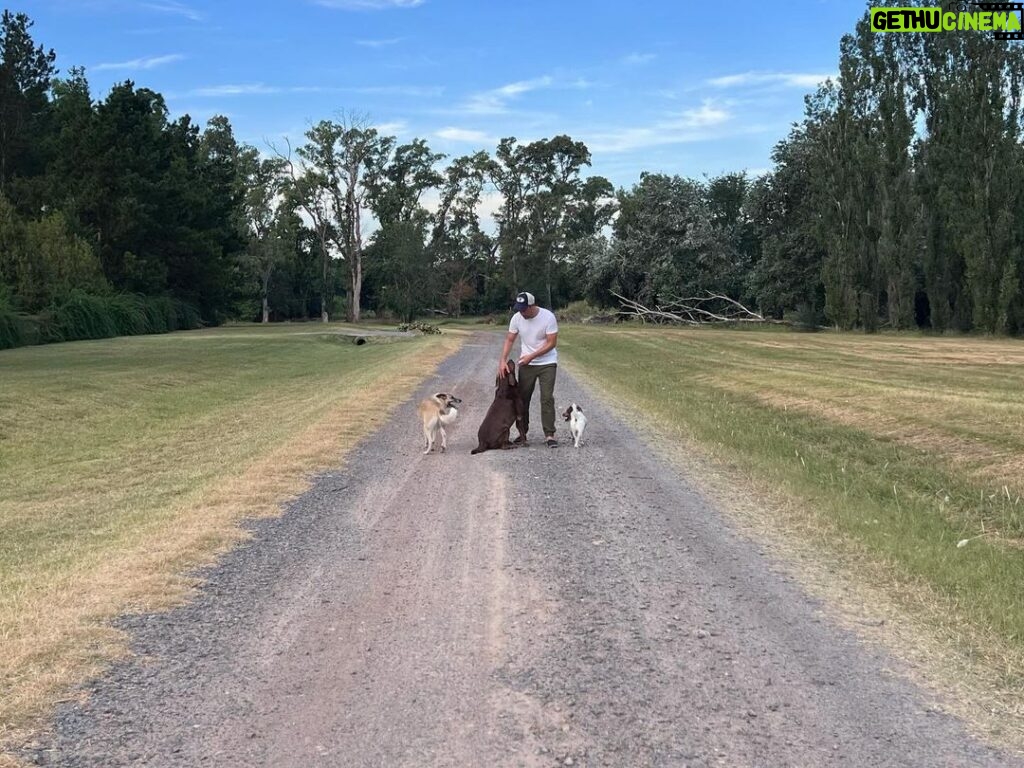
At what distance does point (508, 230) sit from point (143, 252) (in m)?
51.5

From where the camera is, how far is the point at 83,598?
195 inches

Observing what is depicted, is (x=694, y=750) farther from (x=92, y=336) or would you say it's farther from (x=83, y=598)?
(x=92, y=336)

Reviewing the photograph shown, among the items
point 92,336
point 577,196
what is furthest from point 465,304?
point 92,336

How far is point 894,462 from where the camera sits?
384 inches

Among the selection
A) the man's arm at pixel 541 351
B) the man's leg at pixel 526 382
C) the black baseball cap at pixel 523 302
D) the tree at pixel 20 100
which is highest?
the tree at pixel 20 100

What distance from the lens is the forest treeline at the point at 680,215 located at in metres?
39.5

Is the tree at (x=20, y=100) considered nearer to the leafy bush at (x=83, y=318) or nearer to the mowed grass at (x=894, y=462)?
the leafy bush at (x=83, y=318)

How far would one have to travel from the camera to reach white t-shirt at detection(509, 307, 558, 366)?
10.6 m

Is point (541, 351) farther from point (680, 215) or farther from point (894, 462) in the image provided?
point (680, 215)

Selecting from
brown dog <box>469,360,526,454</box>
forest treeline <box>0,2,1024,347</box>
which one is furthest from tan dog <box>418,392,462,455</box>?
forest treeline <box>0,2,1024,347</box>

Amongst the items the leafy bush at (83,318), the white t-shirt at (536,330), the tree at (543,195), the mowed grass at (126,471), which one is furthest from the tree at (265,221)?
the white t-shirt at (536,330)

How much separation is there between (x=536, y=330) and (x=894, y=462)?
15.0ft

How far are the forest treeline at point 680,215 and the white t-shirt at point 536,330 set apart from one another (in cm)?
2520

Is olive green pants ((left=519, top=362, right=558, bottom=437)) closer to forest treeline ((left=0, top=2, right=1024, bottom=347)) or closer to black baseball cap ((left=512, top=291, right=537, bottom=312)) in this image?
black baseball cap ((left=512, top=291, right=537, bottom=312))
